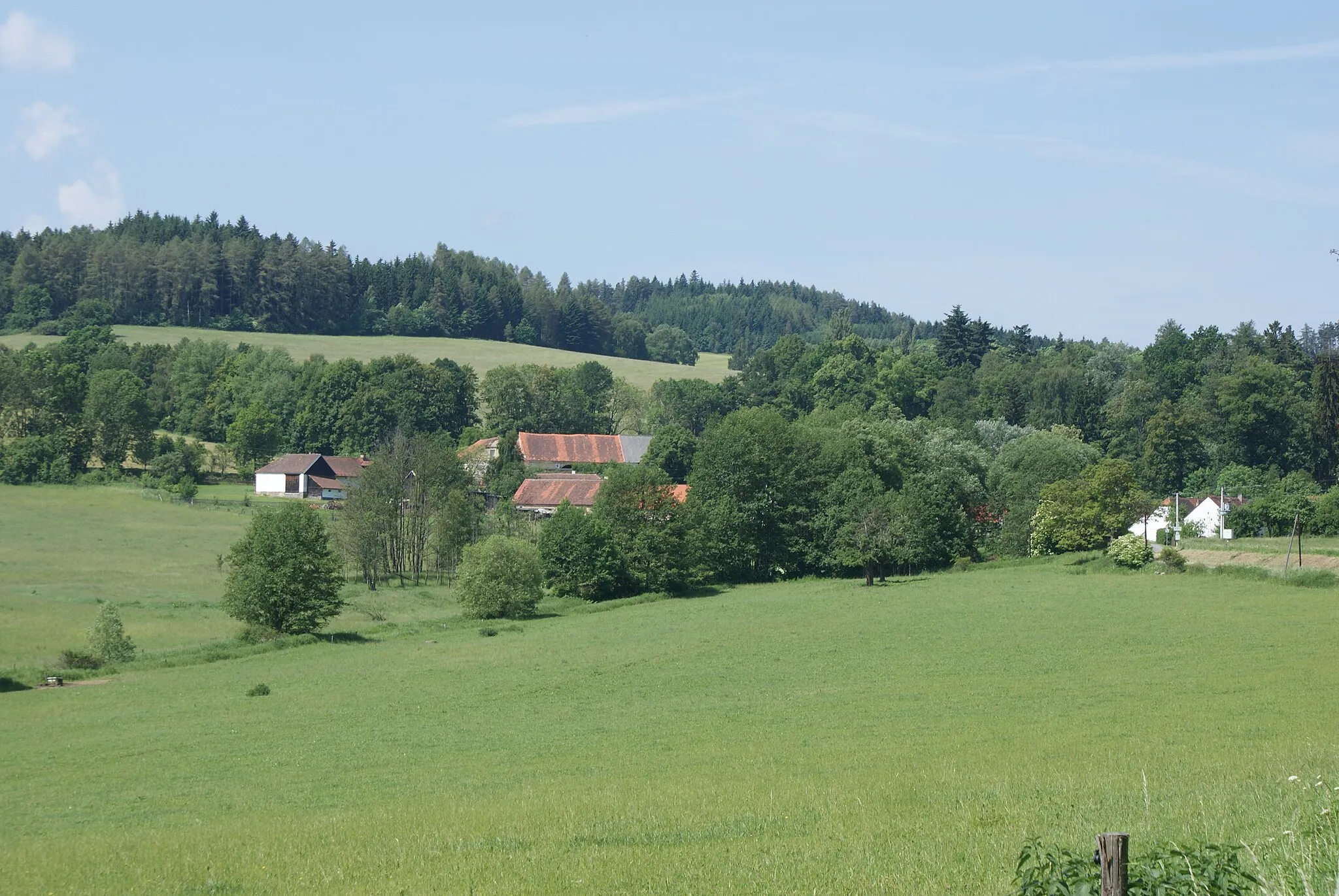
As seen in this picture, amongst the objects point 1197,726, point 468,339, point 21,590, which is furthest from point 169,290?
point 1197,726

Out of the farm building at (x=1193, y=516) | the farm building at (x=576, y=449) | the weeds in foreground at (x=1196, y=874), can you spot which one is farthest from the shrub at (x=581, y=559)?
the weeds in foreground at (x=1196, y=874)

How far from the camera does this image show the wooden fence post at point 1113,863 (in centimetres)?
687

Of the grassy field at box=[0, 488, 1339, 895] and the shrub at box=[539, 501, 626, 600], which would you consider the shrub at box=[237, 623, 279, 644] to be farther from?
the shrub at box=[539, 501, 626, 600]

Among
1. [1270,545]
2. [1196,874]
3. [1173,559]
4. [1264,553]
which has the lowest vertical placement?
[1173,559]

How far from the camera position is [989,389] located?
118250 millimetres

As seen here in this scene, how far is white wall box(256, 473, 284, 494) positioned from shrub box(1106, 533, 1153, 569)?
79760mm

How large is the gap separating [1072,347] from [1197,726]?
124 m

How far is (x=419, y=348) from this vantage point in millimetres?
177375

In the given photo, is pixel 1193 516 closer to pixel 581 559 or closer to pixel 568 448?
pixel 581 559

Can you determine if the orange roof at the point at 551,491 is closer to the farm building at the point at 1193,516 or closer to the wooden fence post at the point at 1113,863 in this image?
the farm building at the point at 1193,516

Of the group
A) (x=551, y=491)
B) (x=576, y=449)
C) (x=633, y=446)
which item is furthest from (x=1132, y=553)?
(x=576, y=449)

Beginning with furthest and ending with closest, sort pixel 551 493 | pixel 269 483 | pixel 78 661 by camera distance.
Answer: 1. pixel 269 483
2. pixel 551 493
3. pixel 78 661

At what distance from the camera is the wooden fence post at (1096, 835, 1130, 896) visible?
6.87 metres

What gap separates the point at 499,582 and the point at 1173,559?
121 feet
